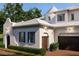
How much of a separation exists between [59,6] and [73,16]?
538mm

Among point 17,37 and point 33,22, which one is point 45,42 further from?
point 17,37

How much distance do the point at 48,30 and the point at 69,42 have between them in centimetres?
78

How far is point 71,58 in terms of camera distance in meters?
14.1

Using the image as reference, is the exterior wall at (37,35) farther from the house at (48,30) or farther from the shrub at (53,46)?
the shrub at (53,46)

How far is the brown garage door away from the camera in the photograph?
1415 centimetres

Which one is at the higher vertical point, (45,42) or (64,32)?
(64,32)

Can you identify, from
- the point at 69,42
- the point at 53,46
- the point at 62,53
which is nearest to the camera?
the point at 62,53

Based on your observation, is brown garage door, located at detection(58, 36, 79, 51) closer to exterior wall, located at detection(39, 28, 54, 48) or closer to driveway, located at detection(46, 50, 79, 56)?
driveway, located at detection(46, 50, 79, 56)

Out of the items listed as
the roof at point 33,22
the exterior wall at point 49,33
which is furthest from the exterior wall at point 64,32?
the roof at point 33,22

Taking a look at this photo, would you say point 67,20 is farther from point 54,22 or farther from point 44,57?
point 44,57

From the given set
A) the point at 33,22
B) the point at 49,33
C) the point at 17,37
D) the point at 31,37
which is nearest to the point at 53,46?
the point at 49,33

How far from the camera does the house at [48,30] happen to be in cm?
1410

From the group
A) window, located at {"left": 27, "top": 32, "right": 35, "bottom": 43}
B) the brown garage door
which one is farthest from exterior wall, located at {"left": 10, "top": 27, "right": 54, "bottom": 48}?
the brown garage door

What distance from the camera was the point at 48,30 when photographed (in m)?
14.2
